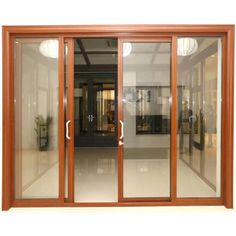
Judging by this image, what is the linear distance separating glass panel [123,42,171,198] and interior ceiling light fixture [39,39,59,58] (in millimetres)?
1064

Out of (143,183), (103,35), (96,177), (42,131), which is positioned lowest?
(96,177)

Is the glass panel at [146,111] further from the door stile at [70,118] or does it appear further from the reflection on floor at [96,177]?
the door stile at [70,118]

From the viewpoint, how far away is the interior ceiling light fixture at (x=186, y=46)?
404 centimetres

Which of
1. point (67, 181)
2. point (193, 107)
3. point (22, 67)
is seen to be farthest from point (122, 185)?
point (22, 67)

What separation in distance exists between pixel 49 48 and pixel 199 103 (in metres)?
2.49

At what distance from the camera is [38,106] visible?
13.2 feet

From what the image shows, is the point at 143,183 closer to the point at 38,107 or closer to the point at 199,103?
the point at 199,103

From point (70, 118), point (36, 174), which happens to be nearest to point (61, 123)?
point (70, 118)

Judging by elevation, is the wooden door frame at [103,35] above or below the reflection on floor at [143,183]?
above

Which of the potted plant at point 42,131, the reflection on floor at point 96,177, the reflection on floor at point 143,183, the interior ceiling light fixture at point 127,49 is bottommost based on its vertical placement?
the reflection on floor at point 96,177

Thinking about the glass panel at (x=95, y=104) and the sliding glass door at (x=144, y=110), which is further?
the glass panel at (x=95, y=104)
